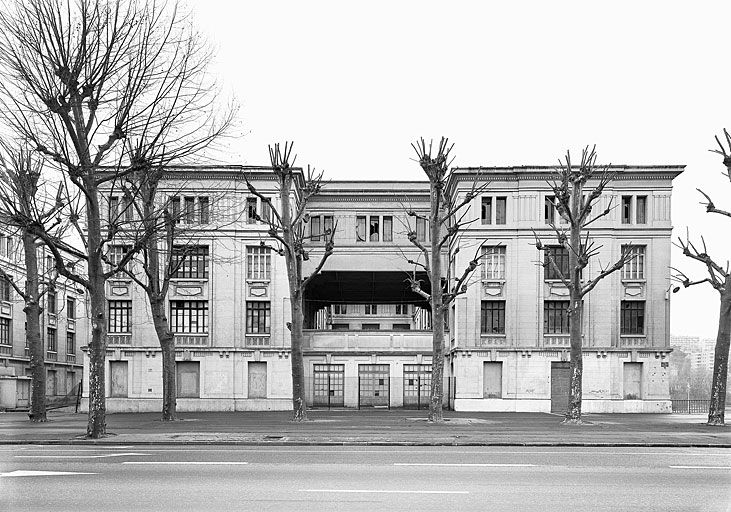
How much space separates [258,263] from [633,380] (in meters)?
23.0

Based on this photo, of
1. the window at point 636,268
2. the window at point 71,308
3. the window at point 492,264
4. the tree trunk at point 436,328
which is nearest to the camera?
the tree trunk at point 436,328

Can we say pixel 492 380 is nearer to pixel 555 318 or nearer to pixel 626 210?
pixel 555 318

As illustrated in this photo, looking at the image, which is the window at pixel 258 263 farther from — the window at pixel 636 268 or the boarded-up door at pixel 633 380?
the boarded-up door at pixel 633 380

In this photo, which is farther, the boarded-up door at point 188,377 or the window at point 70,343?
the window at point 70,343

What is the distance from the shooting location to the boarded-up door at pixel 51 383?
62.4 m

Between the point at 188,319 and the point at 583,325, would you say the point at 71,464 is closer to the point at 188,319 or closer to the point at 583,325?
the point at 188,319

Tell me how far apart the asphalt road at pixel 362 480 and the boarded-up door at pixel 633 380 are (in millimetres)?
27962

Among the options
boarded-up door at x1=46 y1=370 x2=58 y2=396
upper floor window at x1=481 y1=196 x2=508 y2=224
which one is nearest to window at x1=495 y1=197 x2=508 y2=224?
upper floor window at x1=481 y1=196 x2=508 y2=224

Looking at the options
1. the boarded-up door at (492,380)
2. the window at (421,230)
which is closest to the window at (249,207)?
the window at (421,230)

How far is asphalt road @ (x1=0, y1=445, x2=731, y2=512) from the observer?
1125 centimetres

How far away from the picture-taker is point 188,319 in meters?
47.5

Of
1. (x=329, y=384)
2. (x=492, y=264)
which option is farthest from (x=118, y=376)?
(x=492, y=264)

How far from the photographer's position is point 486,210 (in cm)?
4681

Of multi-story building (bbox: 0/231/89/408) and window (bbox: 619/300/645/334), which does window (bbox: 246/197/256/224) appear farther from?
window (bbox: 619/300/645/334)
